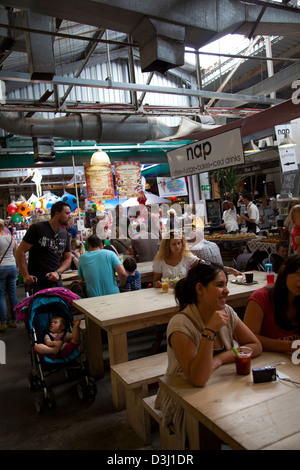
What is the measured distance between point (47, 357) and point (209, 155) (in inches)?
153

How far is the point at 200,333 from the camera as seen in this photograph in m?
2.18

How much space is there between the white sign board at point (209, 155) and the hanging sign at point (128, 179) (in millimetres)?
3334

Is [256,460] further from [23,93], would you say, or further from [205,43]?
[23,93]

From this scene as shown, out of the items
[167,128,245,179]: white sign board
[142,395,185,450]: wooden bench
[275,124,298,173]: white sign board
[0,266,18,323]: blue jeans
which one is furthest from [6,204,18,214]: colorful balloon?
[142,395,185,450]: wooden bench

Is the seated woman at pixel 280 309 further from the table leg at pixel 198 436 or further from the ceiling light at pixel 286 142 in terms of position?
the ceiling light at pixel 286 142

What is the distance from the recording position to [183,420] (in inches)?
82.4

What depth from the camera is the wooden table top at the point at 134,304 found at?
10.9ft

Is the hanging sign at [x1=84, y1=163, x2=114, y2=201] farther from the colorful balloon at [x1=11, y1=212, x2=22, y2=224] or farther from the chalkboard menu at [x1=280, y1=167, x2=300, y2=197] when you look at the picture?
the colorful balloon at [x1=11, y1=212, x2=22, y2=224]

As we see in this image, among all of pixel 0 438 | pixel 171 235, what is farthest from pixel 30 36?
pixel 0 438

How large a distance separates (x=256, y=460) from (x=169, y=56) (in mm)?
3767

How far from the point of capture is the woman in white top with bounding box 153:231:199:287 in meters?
4.52

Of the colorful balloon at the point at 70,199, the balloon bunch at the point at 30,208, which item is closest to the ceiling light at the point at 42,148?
the colorful balloon at the point at 70,199

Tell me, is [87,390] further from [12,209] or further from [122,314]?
[12,209]

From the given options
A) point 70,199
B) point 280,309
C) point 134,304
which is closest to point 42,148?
point 70,199
